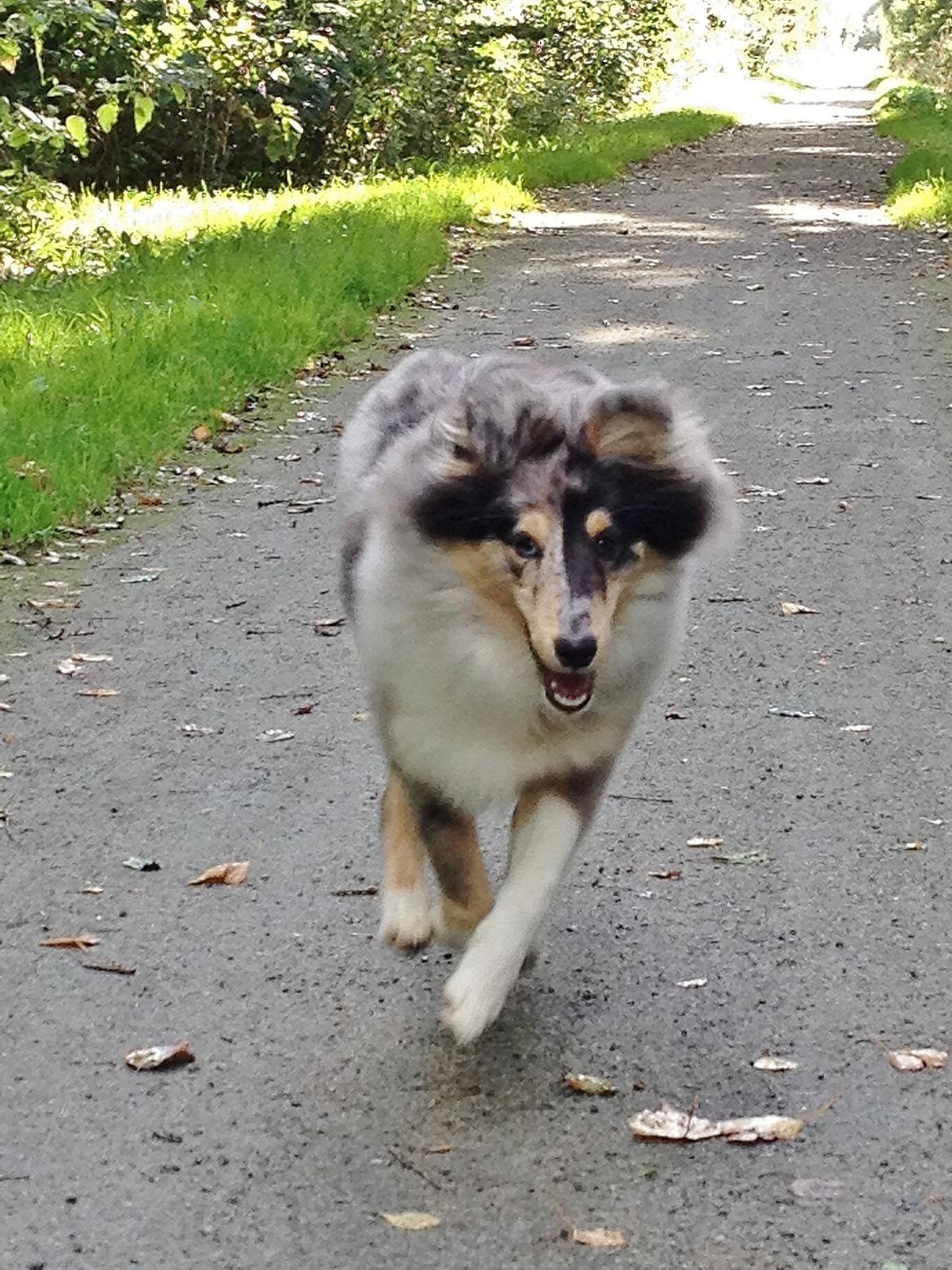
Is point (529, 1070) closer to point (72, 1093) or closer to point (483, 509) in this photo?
point (72, 1093)

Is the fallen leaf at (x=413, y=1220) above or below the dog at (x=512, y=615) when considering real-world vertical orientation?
below

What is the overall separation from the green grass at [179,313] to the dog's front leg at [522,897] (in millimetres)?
4268

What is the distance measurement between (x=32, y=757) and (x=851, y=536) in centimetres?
387

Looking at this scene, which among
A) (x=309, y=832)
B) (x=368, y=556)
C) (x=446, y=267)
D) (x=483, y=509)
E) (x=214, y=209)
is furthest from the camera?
(x=214, y=209)

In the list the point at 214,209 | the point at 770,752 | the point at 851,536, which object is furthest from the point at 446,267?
the point at 770,752

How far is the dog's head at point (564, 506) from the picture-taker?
344 cm

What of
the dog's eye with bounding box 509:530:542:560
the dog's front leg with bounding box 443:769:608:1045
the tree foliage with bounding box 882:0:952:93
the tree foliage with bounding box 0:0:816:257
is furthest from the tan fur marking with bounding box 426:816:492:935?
the tree foliage with bounding box 882:0:952:93

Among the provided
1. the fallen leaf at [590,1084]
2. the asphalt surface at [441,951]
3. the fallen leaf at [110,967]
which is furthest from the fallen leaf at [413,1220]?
the fallen leaf at [110,967]

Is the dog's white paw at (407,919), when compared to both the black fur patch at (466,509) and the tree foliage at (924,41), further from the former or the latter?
the tree foliage at (924,41)

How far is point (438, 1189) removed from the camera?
3281 millimetres

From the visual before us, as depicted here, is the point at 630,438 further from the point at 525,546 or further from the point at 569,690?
the point at 569,690

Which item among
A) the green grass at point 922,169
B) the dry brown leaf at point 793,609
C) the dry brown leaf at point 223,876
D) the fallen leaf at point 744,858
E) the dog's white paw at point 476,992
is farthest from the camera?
the green grass at point 922,169

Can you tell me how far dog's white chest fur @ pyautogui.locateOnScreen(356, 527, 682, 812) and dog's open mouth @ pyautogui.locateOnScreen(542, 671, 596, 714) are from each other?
0.25ft

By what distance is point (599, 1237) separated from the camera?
3141mm
